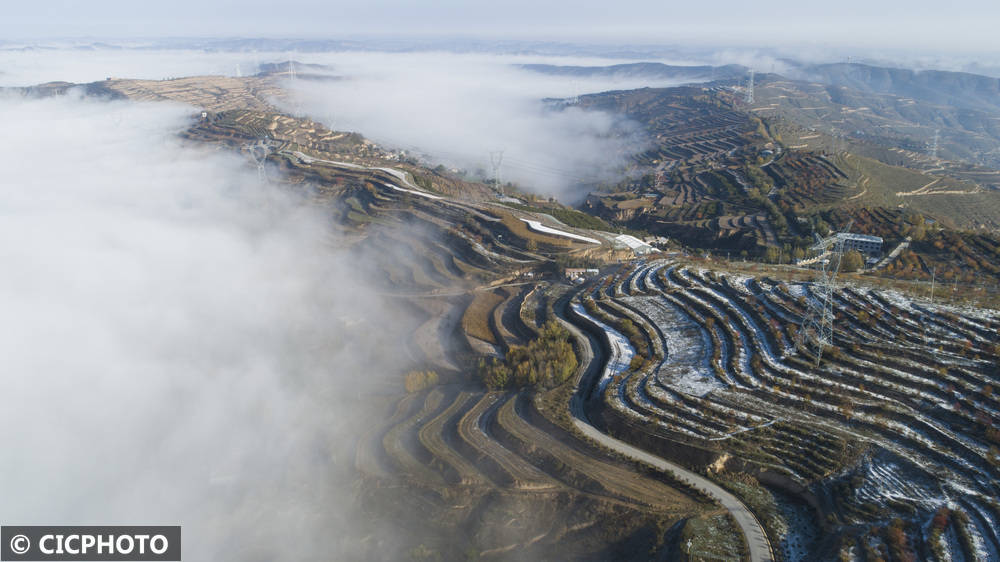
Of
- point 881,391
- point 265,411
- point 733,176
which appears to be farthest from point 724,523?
point 733,176

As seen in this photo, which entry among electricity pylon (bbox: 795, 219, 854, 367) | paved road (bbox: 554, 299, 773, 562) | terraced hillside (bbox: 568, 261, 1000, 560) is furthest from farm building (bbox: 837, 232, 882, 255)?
paved road (bbox: 554, 299, 773, 562)

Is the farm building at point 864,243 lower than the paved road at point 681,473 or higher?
higher

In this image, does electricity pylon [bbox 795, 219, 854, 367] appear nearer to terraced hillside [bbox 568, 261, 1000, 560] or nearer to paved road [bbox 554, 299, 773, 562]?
terraced hillside [bbox 568, 261, 1000, 560]

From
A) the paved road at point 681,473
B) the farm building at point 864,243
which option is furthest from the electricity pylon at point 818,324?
the farm building at point 864,243

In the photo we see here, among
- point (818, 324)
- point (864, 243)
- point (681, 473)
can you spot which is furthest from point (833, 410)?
point (864, 243)

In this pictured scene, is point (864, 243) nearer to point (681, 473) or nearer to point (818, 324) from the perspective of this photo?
point (818, 324)

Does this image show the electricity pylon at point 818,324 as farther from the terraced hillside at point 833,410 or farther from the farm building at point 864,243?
the farm building at point 864,243

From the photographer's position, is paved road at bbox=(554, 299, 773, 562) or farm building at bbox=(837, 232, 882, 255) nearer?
paved road at bbox=(554, 299, 773, 562)
